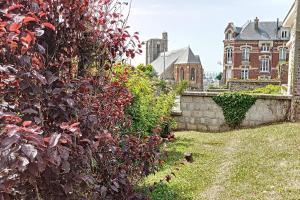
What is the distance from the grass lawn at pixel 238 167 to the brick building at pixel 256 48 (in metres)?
41.5

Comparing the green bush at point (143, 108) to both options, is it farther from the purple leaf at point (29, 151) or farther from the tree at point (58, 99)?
the purple leaf at point (29, 151)

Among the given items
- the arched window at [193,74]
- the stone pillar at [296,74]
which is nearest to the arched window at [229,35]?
the arched window at [193,74]

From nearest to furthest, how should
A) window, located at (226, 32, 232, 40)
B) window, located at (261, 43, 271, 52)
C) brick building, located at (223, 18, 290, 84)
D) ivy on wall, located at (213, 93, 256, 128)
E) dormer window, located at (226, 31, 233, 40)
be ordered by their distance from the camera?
ivy on wall, located at (213, 93, 256, 128), brick building, located at (223, 18, 290, 84), window, located at (261, 43, 271, 52), dormer window, located at (226, 31, 233, 40), window, located at (226, 32, 232, 40)

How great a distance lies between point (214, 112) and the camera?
1480 centimetres

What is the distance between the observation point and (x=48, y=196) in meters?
2.22

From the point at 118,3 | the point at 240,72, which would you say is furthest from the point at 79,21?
the point at 240,72

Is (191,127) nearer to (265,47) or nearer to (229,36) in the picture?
(265,47)

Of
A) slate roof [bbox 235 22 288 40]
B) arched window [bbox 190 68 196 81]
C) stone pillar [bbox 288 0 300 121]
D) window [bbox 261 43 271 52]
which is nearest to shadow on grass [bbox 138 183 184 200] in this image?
stone pillar [bbox 288 0 300 121]

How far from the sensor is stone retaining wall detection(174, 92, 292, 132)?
45.7 ft

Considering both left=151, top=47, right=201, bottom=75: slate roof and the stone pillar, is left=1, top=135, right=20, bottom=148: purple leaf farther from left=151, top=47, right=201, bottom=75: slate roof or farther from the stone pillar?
left=151, top=47, right=201, bottom=75: slate roof

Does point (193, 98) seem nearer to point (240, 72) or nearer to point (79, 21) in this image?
point (79, 21)

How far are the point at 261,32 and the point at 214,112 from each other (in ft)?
140

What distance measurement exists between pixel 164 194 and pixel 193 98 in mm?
8968

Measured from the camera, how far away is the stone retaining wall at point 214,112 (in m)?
13.9
